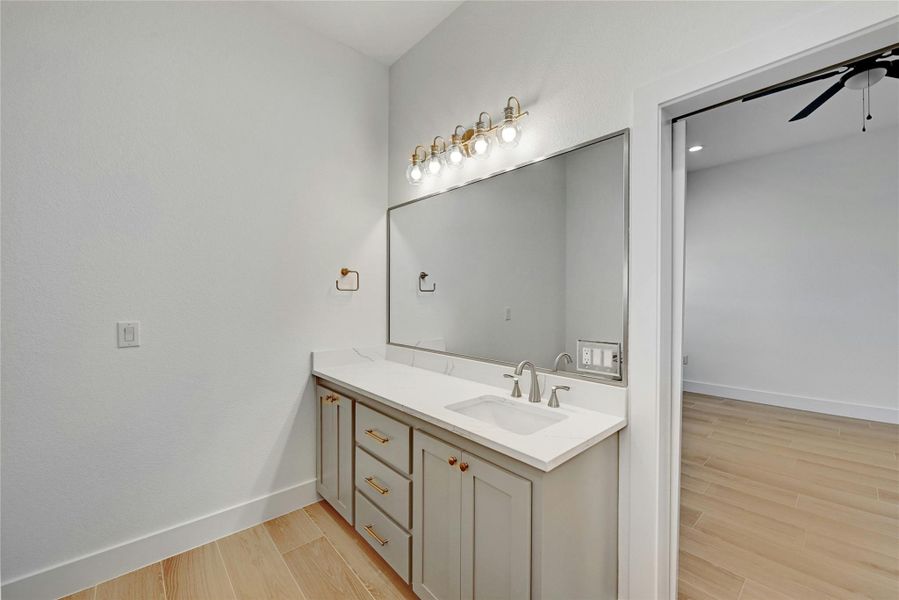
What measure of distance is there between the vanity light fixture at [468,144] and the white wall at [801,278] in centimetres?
398

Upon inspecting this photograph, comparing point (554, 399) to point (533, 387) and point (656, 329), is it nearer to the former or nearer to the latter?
point (533, 387)

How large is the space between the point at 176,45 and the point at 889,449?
547 centimetres

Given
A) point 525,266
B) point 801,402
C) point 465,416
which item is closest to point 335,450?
point 465,416

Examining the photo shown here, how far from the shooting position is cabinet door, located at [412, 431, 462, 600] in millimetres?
1394

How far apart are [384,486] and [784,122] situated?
14.2ft

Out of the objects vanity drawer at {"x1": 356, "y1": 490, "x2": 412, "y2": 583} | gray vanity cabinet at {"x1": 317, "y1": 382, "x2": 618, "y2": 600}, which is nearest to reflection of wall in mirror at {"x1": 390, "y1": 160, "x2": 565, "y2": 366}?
gray vanity cabinet at {"x1": 317, "y1": 382, "x2": 618, "y2": 600}

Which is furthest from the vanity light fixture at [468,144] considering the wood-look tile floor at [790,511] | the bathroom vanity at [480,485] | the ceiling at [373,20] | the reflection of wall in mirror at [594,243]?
the wood-look tile floor at [790,511]

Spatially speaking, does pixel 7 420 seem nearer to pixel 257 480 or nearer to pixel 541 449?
pixel 257 480

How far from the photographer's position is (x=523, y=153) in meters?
1.84

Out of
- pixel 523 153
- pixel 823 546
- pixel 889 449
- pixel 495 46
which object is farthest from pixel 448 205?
pixel 889 449

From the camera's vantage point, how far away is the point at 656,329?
1.37 meters

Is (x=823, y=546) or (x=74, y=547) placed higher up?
(x=74, y=547)

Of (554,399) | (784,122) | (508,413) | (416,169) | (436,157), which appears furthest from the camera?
(784,122)

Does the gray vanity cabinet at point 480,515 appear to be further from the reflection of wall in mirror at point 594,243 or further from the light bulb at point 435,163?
the light bulb at point 435,163
